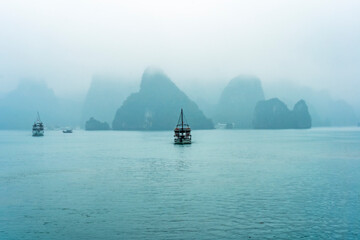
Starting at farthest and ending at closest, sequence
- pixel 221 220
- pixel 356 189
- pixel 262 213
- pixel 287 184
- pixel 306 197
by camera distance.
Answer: pixel 287 184
pixel 356 189
pixel 306 197
pixel 262 213
pixel 221 220

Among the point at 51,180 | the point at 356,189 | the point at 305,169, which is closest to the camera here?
the point at 356,189

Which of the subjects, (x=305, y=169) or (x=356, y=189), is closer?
(x=356, y=189)

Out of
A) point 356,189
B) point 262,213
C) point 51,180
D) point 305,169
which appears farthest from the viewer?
point 305,169

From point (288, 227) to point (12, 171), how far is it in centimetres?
4806

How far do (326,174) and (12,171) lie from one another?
49.3m

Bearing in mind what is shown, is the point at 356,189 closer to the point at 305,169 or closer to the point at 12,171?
the point at 305,169

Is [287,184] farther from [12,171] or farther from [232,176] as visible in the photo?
[12,171]

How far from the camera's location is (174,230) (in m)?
24.4

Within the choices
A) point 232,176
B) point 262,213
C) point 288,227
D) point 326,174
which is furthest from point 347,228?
point 326,174

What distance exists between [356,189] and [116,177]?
30.3 metres

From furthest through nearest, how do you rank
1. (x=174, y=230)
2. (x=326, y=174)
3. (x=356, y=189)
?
1. (x=326, y=174)
2. (x=356, y=189)
3. (x=174, y=230)

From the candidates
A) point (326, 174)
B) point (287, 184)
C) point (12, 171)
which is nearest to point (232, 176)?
point (287, 184)

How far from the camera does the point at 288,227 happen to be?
24.8 m

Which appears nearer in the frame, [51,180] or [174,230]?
[174,230]
